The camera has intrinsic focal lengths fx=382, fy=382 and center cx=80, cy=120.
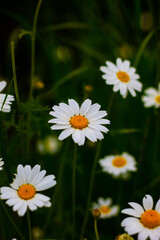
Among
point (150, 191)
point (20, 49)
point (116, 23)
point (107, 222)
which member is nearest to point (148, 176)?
point (150, 191)

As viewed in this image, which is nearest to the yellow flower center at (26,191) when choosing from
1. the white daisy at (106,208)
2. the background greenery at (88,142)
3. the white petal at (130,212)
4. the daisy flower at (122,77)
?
the background greenery at (88,142)

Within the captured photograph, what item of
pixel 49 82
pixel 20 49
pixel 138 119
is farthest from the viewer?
pixel 20 49

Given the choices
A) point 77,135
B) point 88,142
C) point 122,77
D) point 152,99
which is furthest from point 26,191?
point 88,142

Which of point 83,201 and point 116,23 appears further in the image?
point 116,23

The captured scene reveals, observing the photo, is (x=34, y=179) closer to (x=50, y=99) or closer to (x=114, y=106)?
(x=114, y=106)

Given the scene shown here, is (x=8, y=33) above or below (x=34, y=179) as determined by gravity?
above
